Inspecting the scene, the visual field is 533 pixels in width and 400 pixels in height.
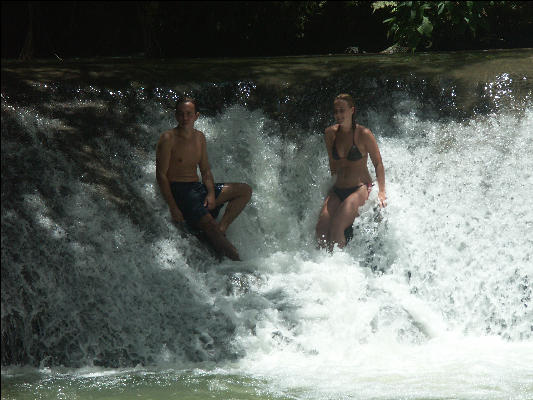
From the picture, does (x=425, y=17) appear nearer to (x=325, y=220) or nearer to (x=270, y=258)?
(x=325, y=220)

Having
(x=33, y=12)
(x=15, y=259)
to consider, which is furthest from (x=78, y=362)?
(x=33, y=12)

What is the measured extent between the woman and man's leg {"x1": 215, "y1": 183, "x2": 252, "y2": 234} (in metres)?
0.72

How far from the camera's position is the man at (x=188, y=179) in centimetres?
781

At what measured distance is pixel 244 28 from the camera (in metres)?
15.2

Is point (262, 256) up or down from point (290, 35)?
down

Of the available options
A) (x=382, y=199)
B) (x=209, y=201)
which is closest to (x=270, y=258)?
(x=209, y=201)

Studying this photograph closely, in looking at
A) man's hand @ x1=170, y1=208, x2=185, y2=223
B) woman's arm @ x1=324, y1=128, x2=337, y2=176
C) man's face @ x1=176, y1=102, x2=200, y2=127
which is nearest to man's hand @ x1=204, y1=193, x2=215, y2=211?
man's hand @ x1=170, y1=208, x2=185, y2=223

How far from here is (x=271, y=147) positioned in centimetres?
912

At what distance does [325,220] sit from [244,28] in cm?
769

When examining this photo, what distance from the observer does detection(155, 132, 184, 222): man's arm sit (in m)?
7.80

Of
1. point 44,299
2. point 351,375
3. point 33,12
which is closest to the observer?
point 351,375

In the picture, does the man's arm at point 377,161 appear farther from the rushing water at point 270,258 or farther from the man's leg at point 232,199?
the man's leg at point 232,199

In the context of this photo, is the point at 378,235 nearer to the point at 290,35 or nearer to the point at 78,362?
the point at 78,362

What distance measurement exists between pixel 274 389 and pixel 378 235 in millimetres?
2436
